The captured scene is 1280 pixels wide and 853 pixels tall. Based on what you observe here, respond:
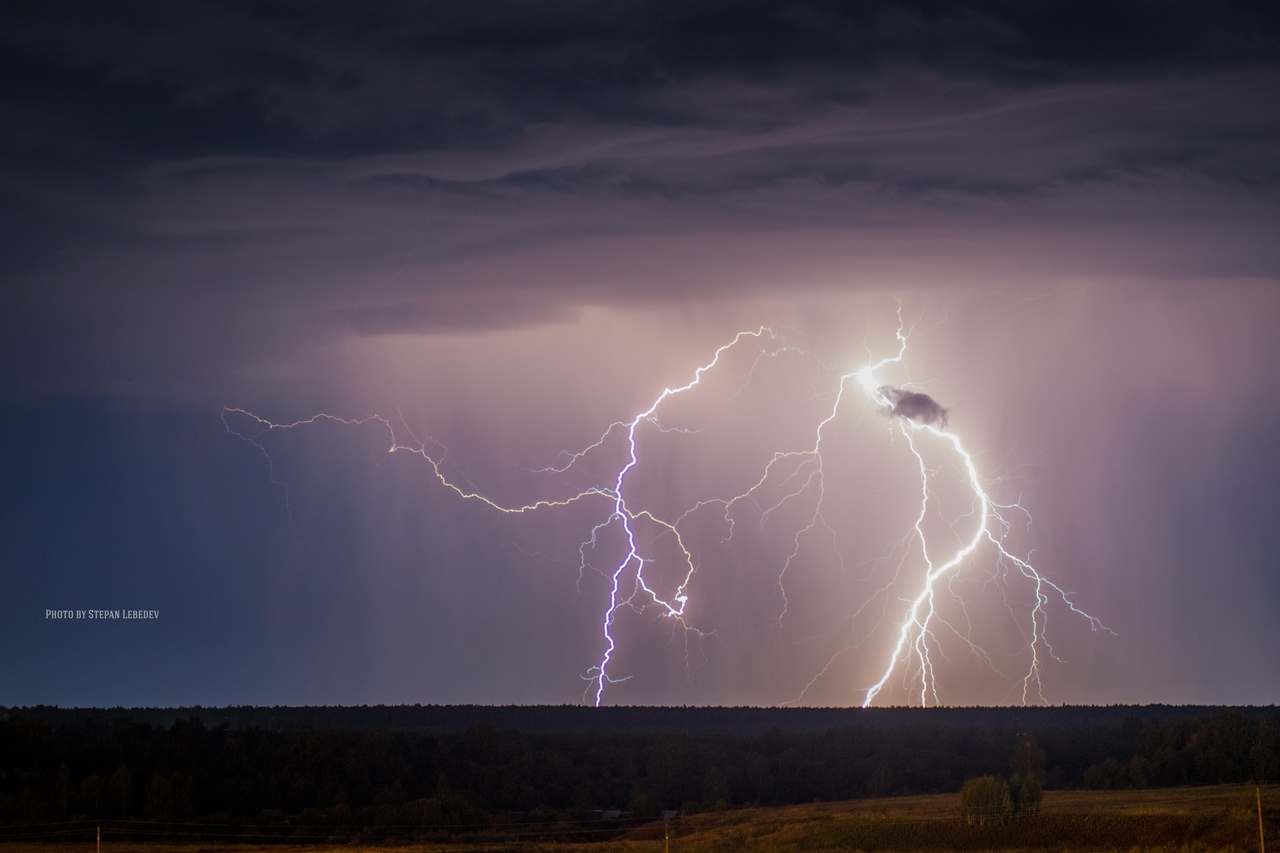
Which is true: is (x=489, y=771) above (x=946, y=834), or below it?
above

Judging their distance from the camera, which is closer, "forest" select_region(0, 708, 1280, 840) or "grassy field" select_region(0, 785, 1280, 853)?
"grassy field" select_region(0, 785, 1280, 853)

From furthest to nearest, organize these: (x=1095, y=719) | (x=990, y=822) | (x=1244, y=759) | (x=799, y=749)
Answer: (x=1095, y=719) → (x=799, y=749) → (x=1244, y=759) → (x=990, y=822)

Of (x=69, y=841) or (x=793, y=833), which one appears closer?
(x=69, y=841)

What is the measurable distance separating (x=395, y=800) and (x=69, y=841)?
16.2m

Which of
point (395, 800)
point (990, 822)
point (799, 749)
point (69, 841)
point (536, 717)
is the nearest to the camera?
point (69, 841)

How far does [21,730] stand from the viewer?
2052 inches

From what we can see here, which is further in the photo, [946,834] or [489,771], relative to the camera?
[489,771]

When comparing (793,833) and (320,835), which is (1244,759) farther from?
(320,835)

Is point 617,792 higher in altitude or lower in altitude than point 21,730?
lower

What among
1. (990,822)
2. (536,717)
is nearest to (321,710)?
(536,717)

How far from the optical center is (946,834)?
39.2 metres

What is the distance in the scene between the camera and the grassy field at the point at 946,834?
35688mm

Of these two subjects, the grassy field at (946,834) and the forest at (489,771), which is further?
the forest at (489,771)

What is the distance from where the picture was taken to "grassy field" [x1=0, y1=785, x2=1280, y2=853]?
35.7m
